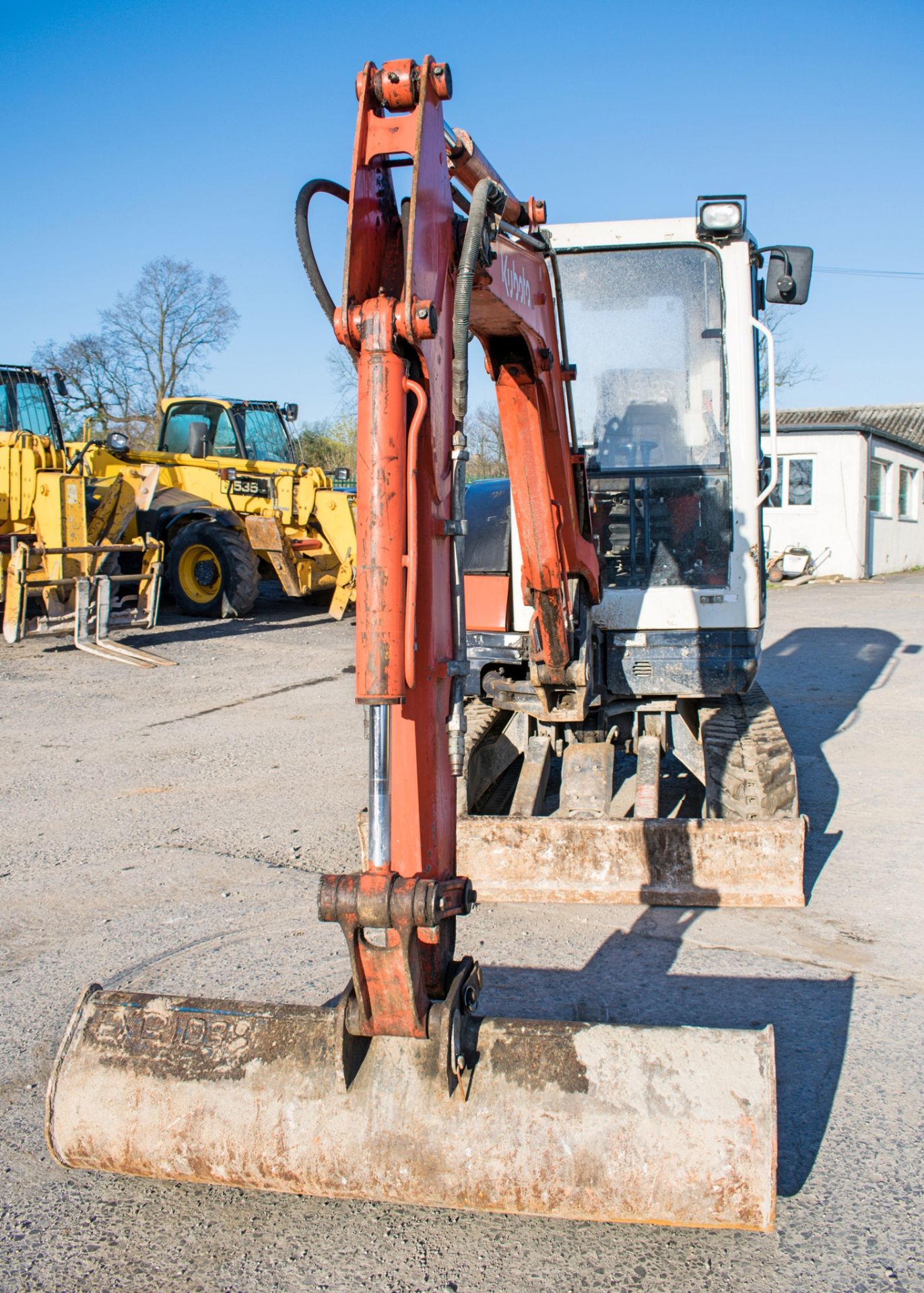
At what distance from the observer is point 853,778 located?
7.11 m

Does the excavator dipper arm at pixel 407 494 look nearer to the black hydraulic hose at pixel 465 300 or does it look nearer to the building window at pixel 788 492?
the black hydraulic hose at pixel 465 300

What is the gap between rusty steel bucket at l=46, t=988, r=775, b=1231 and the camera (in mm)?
2592

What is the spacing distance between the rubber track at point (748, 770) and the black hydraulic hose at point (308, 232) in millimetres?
2912

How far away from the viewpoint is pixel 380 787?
2.63 m

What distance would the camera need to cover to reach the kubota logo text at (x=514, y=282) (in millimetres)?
3713

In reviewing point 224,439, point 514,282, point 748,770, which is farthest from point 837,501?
point 514,282

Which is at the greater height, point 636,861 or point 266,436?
point 266,436

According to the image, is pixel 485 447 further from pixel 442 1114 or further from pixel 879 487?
pixel 442 1114

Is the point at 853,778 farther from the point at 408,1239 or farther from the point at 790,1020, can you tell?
the point at 408,1239

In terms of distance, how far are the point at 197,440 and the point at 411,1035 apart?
14.3 m

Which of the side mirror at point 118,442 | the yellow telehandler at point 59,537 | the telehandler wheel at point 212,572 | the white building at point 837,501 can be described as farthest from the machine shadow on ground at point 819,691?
the white building at point 837,501

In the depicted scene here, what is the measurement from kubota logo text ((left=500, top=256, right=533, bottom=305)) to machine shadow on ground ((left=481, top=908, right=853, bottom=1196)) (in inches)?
93.7

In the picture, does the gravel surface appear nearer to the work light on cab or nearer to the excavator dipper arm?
the excavator dipper arm

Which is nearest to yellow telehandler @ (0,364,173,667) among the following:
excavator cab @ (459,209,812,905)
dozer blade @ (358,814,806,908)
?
excavator cab @ (459,209,812,905)
